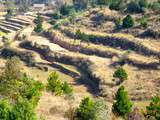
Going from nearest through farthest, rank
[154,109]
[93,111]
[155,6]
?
[93,111]
[154,109]
[155,6]

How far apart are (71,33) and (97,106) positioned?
2310 inches

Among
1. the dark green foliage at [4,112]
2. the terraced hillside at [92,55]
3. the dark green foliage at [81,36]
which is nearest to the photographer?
the dark green foliage at [4,112]

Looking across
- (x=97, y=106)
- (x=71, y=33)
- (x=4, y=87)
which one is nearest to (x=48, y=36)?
(x=71, y=33)

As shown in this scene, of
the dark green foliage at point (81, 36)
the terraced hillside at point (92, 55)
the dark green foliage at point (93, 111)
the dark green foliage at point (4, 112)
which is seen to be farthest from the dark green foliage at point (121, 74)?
the dark green foliage at point (4, 112)

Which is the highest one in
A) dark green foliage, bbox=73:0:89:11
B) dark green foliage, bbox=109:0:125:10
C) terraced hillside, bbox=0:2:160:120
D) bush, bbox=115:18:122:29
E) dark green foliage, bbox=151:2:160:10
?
dark green foliage, bbox=151:2:160:10

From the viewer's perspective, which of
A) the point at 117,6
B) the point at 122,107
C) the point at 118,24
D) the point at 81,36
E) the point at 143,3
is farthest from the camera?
the point at 117,6

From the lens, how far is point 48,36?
10294cm

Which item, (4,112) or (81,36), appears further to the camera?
(81,36)

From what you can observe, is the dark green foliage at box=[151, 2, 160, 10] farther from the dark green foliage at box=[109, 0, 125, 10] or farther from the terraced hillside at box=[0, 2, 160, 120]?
the dark green foliage at box=[109, 0, 125, 10]

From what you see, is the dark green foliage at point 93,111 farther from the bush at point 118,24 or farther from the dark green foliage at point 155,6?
the dark green foliage at point 155,6

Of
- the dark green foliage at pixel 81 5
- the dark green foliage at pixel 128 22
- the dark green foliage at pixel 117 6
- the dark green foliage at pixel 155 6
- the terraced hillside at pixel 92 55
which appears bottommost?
the terraced hillside at pixel 92 55

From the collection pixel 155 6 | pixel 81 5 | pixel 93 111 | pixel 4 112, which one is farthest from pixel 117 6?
pixel 4 112

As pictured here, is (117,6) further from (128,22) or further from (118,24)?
(128,22)

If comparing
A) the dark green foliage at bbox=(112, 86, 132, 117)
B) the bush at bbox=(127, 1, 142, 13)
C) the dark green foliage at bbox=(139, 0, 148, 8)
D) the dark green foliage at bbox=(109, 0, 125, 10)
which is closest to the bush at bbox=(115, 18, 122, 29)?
the bush at bbox=(127, 1, 142, 13)
